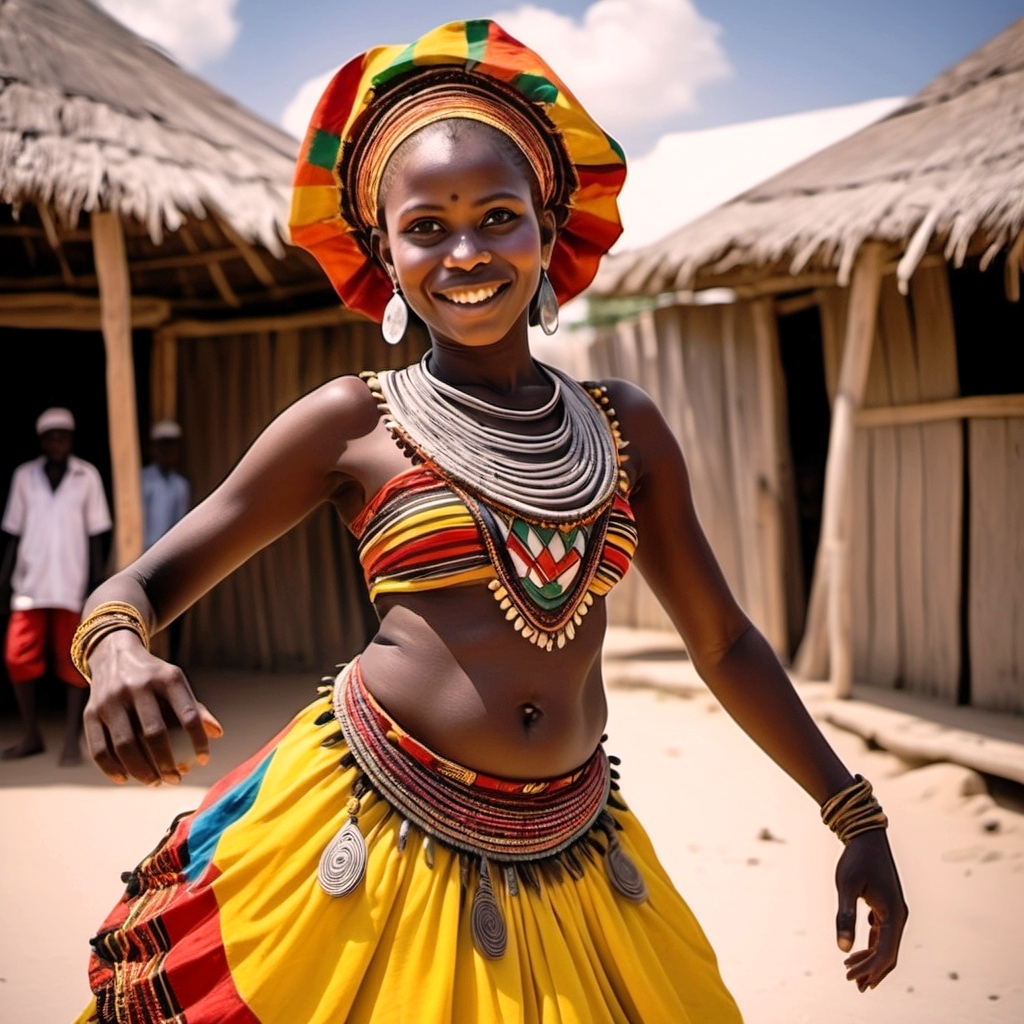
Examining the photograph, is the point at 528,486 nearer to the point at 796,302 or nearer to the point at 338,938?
the point at 338,938

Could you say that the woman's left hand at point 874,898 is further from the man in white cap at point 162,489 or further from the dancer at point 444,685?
the man in white cap at point 162,489

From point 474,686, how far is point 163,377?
7222mm

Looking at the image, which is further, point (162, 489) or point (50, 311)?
point (50, 311)

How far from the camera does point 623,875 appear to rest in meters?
1.92

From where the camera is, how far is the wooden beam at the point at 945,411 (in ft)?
21.7

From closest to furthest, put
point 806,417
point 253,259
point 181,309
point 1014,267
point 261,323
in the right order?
point 1014,267
point 253,259
point 261,323
point 181,309
point 806,417

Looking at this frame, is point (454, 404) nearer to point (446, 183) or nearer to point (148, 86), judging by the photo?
point (446, 183)

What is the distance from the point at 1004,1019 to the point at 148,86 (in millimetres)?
6848

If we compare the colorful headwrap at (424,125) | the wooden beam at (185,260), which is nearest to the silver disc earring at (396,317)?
the colorful headwrap at (424,125)

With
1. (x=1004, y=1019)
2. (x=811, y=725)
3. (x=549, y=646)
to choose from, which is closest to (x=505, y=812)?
(x=549, y=646)

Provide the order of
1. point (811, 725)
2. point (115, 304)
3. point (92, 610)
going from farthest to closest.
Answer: point (115, 304) → point (811, 725) → point (92, 610)

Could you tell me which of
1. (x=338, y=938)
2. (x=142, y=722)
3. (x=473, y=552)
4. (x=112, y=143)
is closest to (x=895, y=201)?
(x=112, y=143)

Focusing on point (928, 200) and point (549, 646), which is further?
point (928, 200)

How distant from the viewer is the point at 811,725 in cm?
211
